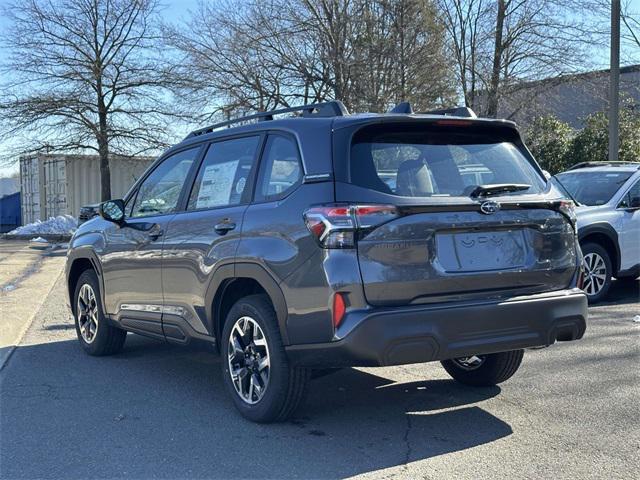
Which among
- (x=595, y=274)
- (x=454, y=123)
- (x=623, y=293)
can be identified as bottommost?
(x=623, y=293)

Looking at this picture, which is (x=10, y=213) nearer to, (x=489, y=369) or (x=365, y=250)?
(x=489, y=369)

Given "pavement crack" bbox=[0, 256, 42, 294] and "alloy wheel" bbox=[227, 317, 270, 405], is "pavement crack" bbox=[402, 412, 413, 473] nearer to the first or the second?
"alloy wheel" bbox=[227, 317, 270, 405]

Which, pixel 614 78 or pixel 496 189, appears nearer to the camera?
pixel 496 189

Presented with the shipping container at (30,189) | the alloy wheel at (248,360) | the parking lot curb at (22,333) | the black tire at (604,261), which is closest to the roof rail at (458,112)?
the alloy wheel at (248,360)

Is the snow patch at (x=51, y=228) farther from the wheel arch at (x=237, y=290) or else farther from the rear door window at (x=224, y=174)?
the wheel arch at (x=237, y=290)

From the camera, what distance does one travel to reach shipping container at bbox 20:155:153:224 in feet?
95.8

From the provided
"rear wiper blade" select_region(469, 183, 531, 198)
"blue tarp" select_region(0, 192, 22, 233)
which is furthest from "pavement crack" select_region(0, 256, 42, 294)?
"blue tarp" select_region(0, 192, 22, 233)

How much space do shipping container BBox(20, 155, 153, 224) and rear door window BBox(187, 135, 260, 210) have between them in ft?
82.8

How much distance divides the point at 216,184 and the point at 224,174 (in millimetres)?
105

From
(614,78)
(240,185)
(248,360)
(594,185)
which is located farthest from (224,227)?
(614,78)

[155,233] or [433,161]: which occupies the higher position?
[433,161]

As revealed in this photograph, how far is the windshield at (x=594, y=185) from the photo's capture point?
9.31m

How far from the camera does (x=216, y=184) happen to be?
523 cm

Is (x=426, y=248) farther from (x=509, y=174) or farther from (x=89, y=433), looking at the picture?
(x=89, y=433)
